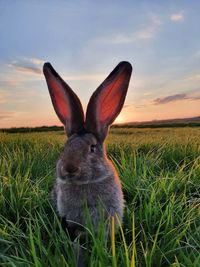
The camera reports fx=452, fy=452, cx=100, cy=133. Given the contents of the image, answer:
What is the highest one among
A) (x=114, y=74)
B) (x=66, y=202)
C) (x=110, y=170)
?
(x=114, y=74)

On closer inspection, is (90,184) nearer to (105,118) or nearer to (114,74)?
(105,118)

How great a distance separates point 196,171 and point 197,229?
6.50 ft

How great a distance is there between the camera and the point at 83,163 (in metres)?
3.60

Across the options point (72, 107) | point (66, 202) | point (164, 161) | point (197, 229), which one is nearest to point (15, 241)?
point (66, 202)

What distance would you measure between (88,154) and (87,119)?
364mm

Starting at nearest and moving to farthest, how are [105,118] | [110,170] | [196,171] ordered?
[110,170]
[105,118]
[196,171]

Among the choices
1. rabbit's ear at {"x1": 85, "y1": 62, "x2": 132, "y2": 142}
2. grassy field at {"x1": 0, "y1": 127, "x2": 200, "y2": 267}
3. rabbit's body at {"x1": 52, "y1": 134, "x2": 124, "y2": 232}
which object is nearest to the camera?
grassy field at {"x1": 0, "y1": 127, "x2": 200, "y2": 267}

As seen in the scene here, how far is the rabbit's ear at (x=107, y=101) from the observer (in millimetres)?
3903

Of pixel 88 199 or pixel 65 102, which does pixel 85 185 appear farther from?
pixel 65 102

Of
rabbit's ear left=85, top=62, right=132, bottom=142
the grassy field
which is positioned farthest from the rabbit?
the grassy field

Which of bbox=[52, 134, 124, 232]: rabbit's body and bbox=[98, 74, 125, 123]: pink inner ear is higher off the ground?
bbox=[98, 74, 125, 123]: pink inner ear

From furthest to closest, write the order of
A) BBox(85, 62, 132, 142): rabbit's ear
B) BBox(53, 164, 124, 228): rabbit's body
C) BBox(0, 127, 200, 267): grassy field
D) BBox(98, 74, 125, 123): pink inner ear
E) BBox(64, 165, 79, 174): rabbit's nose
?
BBox(98, 74, 125, 123): pink inner ear
BBox(85, 62, 132, 142): rabbit's ear
BBox(53, 164, 124, 228): rabbit's body
BBox(64, 165, 79, 174): rabbit's nose
BBox(0, 127, 200, 267): grassy field

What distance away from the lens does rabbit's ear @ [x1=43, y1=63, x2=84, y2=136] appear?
13.1 ft

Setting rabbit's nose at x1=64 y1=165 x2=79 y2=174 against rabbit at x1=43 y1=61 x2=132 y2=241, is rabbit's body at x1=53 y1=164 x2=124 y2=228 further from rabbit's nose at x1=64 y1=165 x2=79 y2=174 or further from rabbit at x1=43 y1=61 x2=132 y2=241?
rabbit's nose at x1=64 y1=165 x2=79 y2=174
